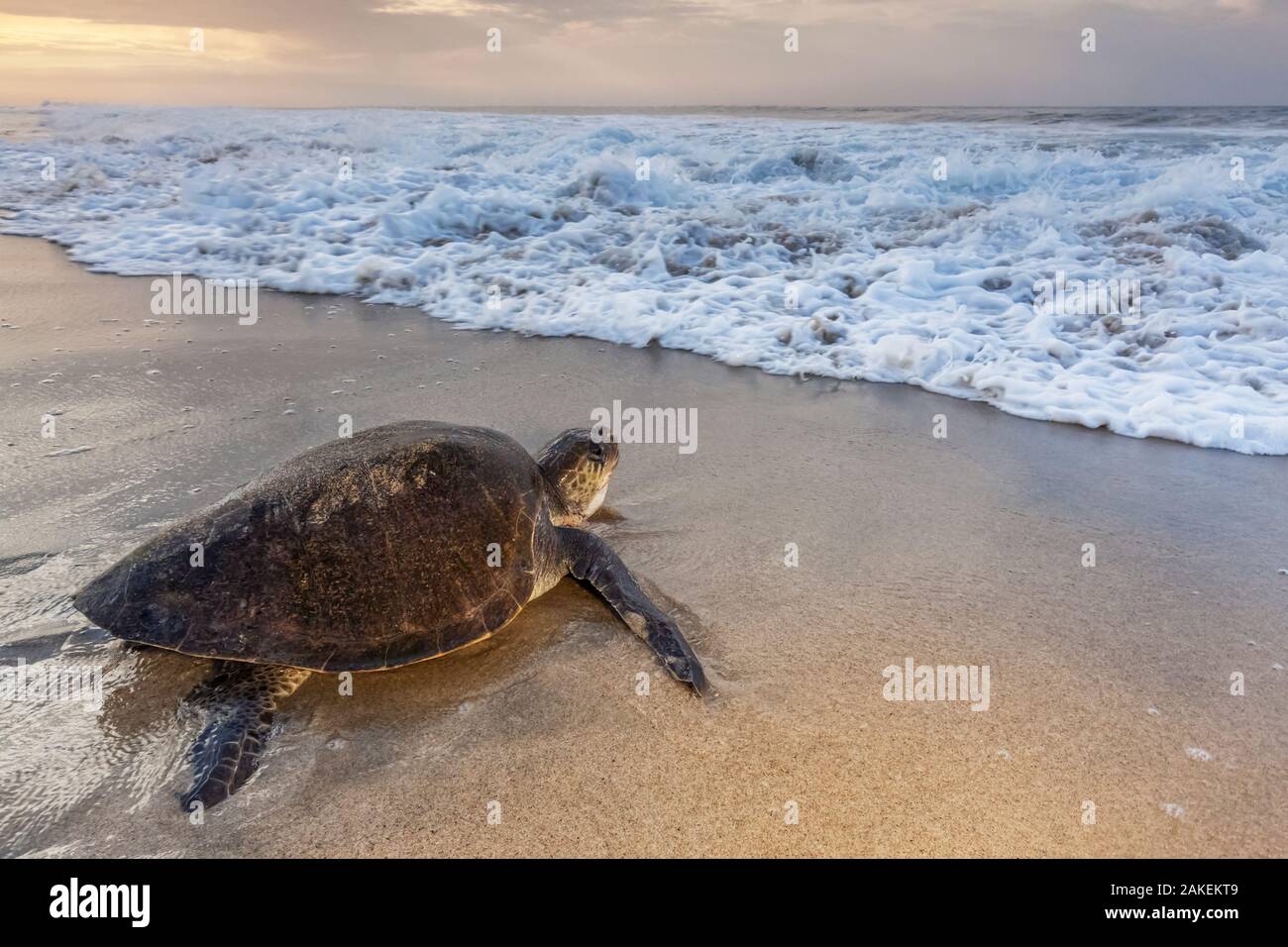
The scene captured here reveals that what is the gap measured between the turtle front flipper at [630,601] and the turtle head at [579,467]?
10.9 inches

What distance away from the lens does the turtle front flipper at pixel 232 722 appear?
6.87 ft

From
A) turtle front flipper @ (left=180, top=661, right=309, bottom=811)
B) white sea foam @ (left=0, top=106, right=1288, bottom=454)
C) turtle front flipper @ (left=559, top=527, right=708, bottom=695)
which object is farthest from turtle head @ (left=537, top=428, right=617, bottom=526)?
white sea foam @ (left=0, top=106, right=1288, bottom=454)

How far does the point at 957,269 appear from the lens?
754 cm

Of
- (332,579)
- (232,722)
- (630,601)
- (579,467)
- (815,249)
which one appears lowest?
(232,722)

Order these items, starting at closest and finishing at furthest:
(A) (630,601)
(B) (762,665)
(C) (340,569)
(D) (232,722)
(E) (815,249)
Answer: (D) (232,722) → (C) (340,569) → (B) (762,665) → (A) (630,601) → (E) (815,249)

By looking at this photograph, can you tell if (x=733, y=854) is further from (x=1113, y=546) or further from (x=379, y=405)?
(x=379, y=405)

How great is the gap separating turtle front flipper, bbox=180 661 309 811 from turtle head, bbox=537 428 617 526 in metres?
1.17

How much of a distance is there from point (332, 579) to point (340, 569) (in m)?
0.04

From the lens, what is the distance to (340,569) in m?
2.36

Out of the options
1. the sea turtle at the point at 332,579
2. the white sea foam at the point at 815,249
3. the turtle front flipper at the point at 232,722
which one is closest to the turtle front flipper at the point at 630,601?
the sea turtle at the point at 332,579

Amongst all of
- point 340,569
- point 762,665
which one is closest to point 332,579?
point 340,569

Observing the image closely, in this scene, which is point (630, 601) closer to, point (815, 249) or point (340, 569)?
point (340, 569)

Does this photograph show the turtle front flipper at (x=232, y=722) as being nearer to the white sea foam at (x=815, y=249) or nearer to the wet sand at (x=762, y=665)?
the wet sand at (x=762, y=665)

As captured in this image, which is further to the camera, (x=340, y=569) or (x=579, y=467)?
(x=579, y=467)
